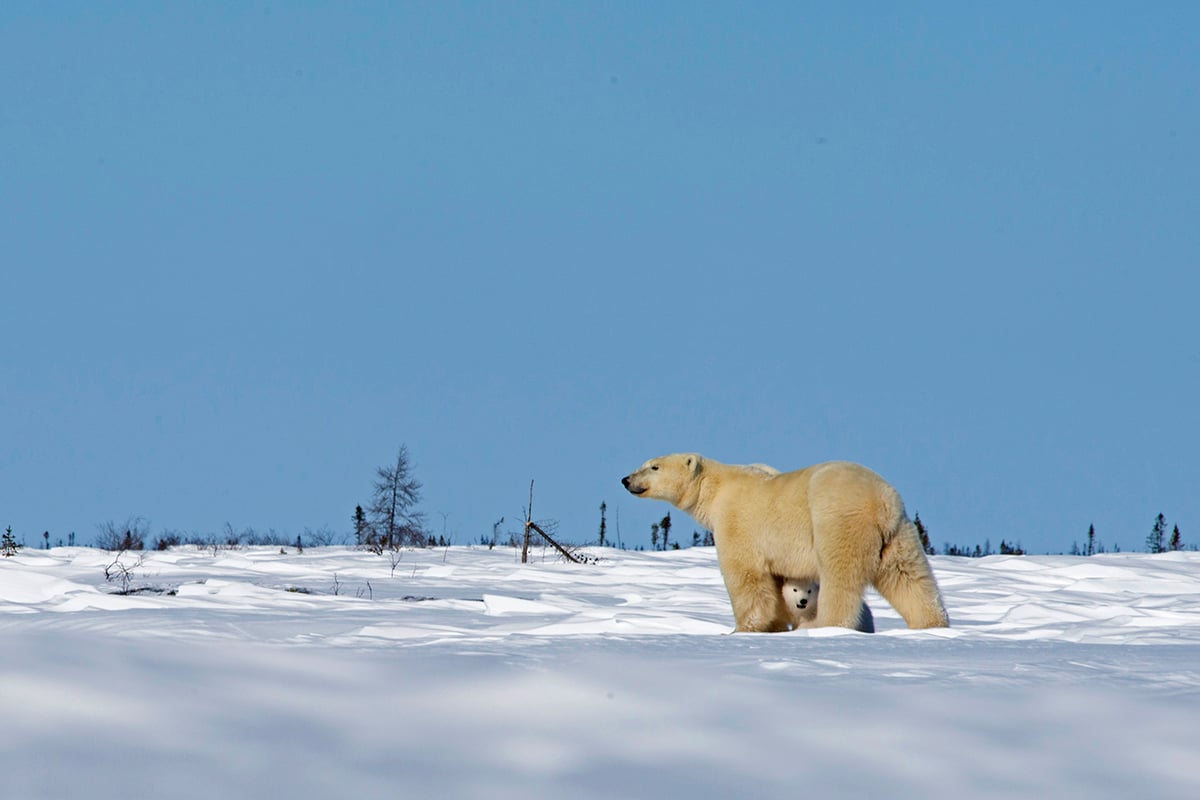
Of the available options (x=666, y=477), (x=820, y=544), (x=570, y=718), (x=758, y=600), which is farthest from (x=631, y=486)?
(x=570, y=718)

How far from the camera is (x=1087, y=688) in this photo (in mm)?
2805

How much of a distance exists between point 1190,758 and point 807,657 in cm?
122

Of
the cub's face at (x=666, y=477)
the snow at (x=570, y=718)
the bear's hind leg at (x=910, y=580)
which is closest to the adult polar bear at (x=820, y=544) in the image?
the bear's hind leg at (x=910, y=580)

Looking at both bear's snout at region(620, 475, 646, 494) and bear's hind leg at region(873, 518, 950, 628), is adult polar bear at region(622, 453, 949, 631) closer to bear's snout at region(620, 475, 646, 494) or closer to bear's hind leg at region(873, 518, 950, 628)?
bear's hind leg at region(873, 518, 950, 628)

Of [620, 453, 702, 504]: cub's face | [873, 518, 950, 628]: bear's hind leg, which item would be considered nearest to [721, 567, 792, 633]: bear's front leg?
[873, 518, 950, 628]: bear's hind leg

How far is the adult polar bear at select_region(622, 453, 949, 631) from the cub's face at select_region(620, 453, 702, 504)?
320mm

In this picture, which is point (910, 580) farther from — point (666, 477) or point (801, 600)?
point (666, 477)

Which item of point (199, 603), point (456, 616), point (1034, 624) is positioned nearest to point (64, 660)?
point (456, 616)

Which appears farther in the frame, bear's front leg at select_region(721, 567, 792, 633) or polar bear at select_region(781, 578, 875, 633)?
polar bear at select_region(781, 578, 875, 633)

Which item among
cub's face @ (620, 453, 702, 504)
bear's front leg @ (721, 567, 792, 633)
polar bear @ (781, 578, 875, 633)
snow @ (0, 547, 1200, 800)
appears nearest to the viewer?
snow @ (0, 547, 1200, 800)

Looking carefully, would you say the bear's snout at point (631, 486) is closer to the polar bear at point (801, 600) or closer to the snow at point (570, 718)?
the polar bear at point (801, 600)

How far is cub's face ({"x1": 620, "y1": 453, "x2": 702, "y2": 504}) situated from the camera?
28.1ft

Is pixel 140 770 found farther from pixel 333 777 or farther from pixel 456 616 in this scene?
pixel 456 616

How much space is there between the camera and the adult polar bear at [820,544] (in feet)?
22.2
